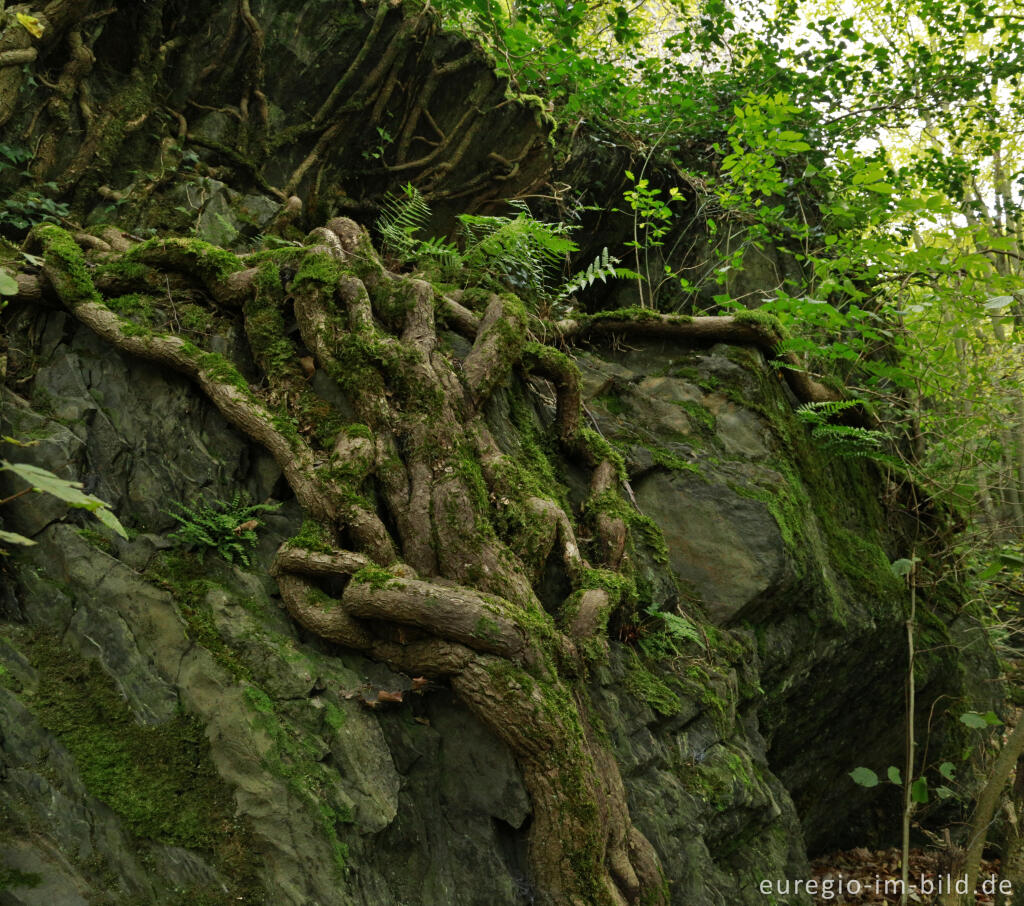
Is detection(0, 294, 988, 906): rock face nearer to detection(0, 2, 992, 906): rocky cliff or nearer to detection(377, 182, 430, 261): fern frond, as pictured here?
detection(0, 2, 992, 906): rocky cliff

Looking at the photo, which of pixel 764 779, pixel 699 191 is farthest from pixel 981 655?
pixel 699 191

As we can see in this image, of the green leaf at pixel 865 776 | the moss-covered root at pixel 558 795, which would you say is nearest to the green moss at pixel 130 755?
the moss-covered root at pixel 558 795

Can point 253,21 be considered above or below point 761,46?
below

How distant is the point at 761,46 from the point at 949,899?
10405 millimetres

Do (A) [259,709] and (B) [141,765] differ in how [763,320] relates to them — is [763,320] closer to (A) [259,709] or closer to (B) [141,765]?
(A) [259,709]

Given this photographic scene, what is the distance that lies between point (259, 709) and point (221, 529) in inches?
42.4

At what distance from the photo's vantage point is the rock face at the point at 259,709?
9.70 feet

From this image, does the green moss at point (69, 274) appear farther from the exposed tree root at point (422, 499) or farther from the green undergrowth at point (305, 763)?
the green undergrowth at point (305, 763)

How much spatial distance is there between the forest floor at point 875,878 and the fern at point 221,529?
222 inches

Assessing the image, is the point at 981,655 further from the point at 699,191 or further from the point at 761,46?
the point at 761,46

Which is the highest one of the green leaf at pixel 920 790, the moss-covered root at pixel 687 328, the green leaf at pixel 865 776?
the moss-covered root at pixel 687 328

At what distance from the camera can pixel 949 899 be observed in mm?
5016

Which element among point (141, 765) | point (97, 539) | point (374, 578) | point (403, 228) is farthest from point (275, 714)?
point (403, 228)

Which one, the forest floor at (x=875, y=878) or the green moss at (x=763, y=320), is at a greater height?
the green moss at (x=763, y=320)
